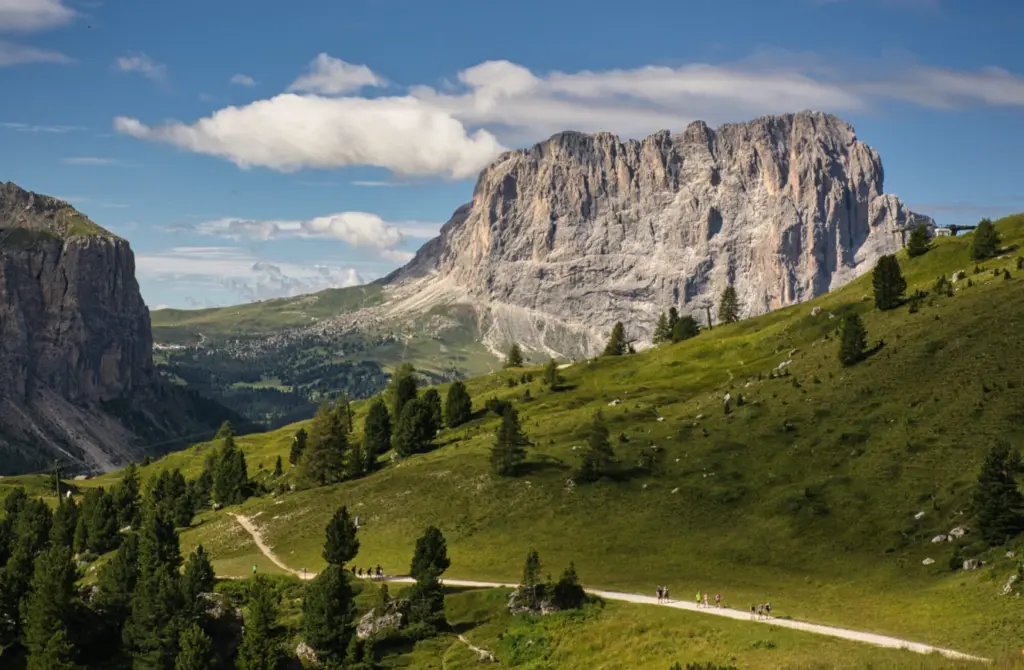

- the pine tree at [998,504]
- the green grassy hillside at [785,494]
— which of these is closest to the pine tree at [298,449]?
the green grassy hillside at [785,494]

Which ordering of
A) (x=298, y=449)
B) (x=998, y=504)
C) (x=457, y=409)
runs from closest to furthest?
(x=998, y=504), (x=457, y=409), (x=298, y=449)

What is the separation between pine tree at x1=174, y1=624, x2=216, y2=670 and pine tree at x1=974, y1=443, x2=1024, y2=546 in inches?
2392

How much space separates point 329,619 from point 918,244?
474 ft

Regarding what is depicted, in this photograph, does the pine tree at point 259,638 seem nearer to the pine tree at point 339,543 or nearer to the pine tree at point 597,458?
the pine tree at point 339,543

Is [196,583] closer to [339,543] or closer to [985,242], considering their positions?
[339,543]

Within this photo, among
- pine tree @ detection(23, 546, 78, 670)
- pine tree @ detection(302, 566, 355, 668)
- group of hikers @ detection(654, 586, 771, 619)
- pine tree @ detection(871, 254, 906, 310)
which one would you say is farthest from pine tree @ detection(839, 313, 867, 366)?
pine tree @ detection(23, 546, 78, 670)

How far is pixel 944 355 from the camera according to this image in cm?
10981

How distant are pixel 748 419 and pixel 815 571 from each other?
4100 cm

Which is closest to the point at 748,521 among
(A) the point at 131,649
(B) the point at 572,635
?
(B) the point at 572,635

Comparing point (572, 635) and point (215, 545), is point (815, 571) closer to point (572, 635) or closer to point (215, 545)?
point (572, 635)

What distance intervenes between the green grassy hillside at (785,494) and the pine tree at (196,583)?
16.2 metres

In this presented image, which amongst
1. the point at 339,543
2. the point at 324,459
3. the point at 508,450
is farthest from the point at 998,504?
the point at 324,459

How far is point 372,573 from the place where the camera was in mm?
92500

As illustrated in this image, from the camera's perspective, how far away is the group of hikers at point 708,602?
6209 centimetres
